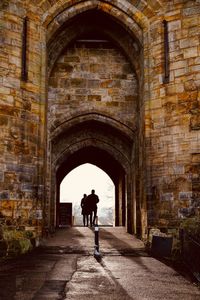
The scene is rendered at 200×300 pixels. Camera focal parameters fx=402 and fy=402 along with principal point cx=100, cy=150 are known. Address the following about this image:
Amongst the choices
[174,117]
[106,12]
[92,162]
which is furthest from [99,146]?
[92,162]

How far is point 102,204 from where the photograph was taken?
166 ft

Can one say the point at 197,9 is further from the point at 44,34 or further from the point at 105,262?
the point at 105,262

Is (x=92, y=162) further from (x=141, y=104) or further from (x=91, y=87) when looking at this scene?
(x=141, y=104)

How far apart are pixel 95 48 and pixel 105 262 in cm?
628

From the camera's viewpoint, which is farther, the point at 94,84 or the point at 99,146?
the point at 99,146

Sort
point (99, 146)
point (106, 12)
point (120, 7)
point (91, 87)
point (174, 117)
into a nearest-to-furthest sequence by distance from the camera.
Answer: point (174, 117), point (120, 7), point (106, 12), point (91, 87), point (99, 146)

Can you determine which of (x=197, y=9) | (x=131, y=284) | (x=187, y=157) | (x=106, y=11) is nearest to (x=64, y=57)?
(x=106, y=11)

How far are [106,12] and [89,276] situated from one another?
22.3 ft

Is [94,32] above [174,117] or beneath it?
above

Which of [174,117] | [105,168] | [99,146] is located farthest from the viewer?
[105,168]

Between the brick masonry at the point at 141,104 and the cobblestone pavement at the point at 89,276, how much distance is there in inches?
48.1

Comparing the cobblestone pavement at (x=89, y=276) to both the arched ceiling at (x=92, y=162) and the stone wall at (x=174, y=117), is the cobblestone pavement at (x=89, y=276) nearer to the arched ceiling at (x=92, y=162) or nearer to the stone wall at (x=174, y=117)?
the stone wall at (x=174, y=117)

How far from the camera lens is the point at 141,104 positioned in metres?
9.95

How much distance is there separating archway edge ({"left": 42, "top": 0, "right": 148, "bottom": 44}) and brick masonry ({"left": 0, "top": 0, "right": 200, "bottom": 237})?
0.02 metres
